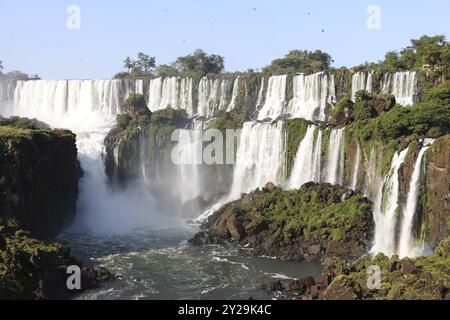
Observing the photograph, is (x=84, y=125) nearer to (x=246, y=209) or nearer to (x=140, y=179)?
(x=140, y=179)

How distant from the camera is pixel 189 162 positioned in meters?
55.4

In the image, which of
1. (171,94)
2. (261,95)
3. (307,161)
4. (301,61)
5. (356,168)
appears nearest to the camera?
(356,168)

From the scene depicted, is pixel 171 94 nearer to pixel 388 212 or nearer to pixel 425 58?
pixel 425 58

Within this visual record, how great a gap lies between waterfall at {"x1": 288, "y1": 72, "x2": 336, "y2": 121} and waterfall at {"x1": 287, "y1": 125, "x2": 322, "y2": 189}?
10.3 meters

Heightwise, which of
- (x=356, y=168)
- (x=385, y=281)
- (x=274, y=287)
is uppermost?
(x=356, y=168)

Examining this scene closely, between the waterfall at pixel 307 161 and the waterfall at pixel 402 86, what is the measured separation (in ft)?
36.0

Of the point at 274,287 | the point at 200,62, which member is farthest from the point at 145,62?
the point at 274,287

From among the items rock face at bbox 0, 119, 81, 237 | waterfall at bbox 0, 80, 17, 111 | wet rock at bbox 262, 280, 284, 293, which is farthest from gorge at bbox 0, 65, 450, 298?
rock face at bbox 0, 119, 81, 237

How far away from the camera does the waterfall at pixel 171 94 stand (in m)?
67.0

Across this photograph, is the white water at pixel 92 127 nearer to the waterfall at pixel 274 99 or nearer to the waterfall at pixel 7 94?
the waterfall at pixel 7 94

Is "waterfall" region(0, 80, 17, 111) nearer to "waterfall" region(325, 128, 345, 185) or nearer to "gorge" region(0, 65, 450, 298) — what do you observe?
"gorge" region(0, 65, 450, 298)

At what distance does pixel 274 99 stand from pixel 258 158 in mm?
13575

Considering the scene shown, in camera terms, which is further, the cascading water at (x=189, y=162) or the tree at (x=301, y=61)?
the tree at (x=301, y=61)

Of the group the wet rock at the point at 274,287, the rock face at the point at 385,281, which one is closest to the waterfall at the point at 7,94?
the wet rock at the point at 274,287
